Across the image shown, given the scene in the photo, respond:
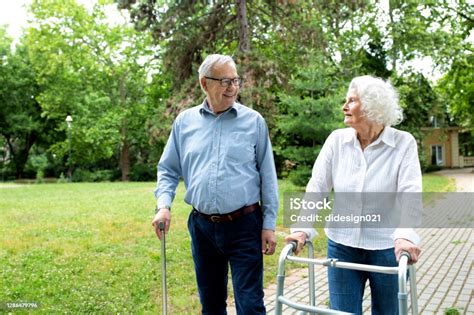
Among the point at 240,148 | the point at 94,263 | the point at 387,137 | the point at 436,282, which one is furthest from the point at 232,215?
the point at 94,263

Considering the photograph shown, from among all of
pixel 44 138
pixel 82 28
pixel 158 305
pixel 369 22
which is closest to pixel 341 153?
pixel 158 305

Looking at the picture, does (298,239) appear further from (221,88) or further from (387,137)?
(221,88)

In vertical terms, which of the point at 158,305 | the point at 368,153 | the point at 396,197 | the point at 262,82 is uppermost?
the point at 262,82

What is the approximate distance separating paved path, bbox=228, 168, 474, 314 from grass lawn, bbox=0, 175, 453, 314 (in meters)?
0.38

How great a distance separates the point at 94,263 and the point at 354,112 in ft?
14.5

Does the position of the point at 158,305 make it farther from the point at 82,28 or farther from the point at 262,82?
the point at 82,28

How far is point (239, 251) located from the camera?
2543 mm

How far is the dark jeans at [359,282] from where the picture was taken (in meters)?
2.18

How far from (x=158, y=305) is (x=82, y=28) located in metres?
25.2

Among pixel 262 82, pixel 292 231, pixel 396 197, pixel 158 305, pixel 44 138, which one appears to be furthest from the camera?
pixel 44 138

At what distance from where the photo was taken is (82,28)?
87.7ft

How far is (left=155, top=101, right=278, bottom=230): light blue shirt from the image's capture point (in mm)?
2514

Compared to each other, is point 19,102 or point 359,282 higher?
point 19,102

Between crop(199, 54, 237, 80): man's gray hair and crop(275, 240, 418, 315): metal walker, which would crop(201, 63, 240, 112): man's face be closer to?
crop(199, 54, 237, 80): man's gray hair
